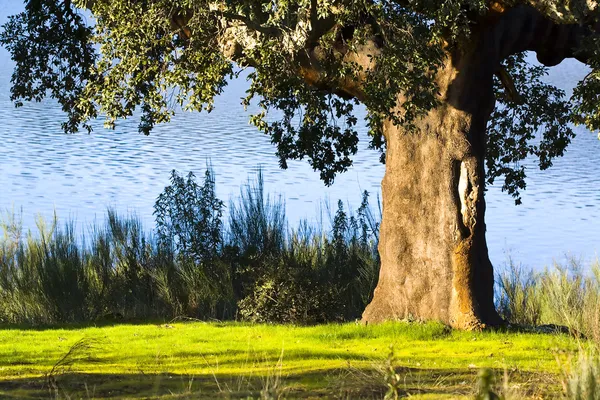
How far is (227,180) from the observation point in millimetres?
33469

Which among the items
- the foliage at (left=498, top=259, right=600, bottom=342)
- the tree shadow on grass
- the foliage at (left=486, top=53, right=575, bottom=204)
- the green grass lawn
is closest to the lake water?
the foliage at (left=498, top=259, right=600, bottom=342)

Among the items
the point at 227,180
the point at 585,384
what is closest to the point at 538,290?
the point at 585,384

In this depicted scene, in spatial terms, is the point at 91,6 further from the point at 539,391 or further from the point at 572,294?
the point at 572,294

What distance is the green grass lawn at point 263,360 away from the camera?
845 centimetres

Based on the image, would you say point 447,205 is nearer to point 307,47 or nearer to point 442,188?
point 442,188

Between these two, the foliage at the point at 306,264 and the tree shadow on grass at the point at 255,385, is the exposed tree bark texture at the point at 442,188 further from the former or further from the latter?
the tree shadow on grass at the point at 255,385

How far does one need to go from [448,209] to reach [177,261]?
19.6 ft

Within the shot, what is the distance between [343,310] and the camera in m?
15.8

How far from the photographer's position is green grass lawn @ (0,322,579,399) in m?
8.45

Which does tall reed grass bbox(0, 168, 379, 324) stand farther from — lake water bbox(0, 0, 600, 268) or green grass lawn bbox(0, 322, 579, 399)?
lake water bbox(0, 0, 600, 268)

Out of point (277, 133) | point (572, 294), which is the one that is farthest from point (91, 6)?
point (572, 294)

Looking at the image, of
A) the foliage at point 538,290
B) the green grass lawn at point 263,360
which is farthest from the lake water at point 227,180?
the green grass lawn at point 263,360

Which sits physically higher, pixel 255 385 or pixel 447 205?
pixel 447 205

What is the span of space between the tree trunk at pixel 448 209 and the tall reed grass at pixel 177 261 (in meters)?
2.31
